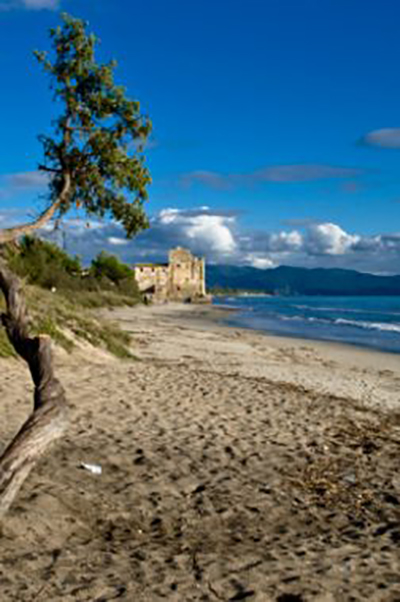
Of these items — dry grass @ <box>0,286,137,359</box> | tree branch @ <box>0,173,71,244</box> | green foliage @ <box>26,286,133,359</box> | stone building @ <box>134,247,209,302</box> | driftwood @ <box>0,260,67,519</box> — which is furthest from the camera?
stone building @ <box>134,247,209,302</box>

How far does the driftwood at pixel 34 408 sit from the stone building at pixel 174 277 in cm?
9788

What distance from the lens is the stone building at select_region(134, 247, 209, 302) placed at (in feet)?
342

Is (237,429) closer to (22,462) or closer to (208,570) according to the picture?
(208,570)

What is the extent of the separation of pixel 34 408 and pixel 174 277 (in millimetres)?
101980

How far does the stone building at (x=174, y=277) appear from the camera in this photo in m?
104

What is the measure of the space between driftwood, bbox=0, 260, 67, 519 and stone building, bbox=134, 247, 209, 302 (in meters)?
97.9

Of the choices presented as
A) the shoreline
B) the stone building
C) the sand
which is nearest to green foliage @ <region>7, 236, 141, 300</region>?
the shoreline

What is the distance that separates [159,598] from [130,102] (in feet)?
20.2

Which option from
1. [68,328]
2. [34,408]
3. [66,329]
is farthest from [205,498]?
[68,328]

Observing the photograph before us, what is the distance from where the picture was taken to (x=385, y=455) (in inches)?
324

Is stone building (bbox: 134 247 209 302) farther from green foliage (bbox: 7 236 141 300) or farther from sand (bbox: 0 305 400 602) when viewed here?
sand (bbox: 0 305 400 602)

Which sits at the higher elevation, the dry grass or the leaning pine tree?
the leaning pine tree

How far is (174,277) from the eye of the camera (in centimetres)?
10612

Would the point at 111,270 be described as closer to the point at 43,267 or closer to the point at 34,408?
the point at 43,267
